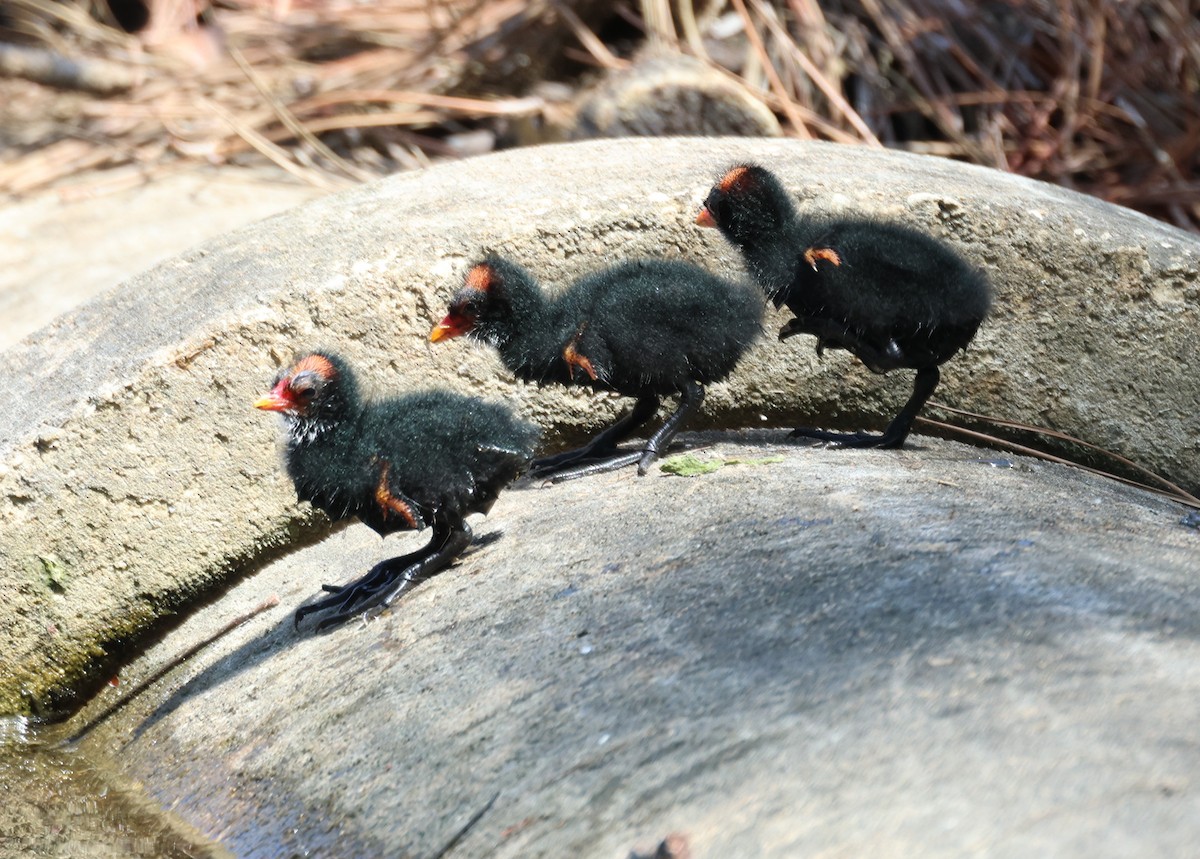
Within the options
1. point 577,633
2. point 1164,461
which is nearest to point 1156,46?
point 1164,461

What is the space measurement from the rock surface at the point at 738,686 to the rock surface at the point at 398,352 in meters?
0.30

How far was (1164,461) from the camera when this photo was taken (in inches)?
165

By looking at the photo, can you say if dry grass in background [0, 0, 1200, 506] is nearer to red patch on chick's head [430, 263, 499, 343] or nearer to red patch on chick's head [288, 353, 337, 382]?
red patch on chick's head [430, 263, 499, 343]

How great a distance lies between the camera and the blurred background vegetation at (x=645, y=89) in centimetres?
789

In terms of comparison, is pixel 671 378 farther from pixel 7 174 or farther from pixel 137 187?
pixel 7 174

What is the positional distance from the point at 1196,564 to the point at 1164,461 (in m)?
1.59

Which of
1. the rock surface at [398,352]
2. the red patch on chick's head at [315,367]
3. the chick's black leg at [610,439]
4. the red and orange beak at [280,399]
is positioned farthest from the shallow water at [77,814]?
the chick's black leg at [610,439]

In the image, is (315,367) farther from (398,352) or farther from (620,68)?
(620,68)

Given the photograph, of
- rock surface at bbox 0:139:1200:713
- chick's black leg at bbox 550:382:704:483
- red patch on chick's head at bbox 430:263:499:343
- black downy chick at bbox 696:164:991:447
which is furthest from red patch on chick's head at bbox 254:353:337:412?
black downy chick at bbox 696:164:991:447

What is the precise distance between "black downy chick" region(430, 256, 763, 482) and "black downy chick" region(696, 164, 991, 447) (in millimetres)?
178

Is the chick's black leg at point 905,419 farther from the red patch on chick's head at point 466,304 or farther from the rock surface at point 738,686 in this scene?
the red patch on chick's head at point 466,304

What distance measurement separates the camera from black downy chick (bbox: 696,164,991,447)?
3787 mm

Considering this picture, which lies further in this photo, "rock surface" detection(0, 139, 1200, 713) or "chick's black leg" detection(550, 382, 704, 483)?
"chick's black leg" detection(550, 382, 704, 483)

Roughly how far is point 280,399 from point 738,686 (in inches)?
58.4
